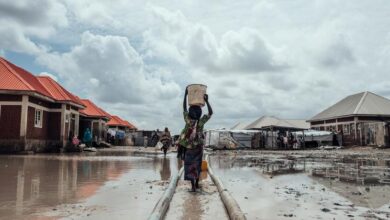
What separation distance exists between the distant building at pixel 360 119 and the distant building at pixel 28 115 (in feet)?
101

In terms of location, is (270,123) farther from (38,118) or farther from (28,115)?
(28,115)

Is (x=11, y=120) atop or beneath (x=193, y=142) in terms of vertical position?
atop

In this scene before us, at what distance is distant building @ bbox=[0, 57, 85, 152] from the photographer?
22.2 meters

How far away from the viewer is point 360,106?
158 ft

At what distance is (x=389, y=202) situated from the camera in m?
6.49

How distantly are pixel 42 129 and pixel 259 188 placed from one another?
69.0 ft

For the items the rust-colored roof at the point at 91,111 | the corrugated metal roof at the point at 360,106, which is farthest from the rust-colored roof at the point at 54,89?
the corrugated metal roof at the point at 360,106

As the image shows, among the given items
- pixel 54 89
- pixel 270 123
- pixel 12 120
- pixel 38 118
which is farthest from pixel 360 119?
pixel 12 120

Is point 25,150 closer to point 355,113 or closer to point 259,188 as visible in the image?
point 259,188

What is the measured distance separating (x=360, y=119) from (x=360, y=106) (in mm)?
2192

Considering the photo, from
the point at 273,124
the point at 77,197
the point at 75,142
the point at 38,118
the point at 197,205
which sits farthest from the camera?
the point at 273,124

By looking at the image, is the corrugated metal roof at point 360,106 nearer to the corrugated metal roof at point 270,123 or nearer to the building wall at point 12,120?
the corrugated metal roof at point 270,123

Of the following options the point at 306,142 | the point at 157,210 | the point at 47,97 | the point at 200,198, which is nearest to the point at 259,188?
the point at 200,198

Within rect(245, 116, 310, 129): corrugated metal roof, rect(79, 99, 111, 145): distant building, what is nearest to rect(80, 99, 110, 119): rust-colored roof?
rect(79, 99, 111, 145): distant building
